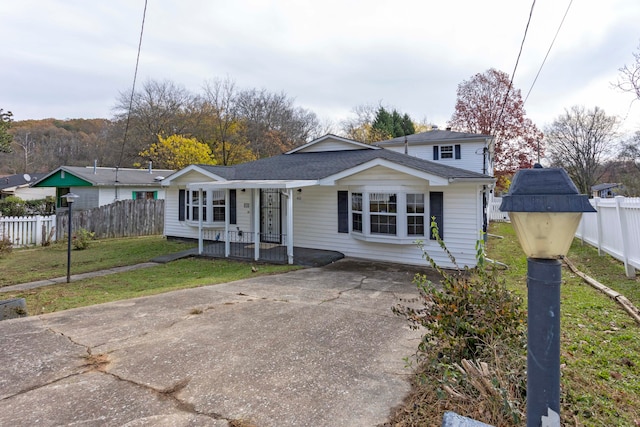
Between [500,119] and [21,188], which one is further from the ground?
[500,119]

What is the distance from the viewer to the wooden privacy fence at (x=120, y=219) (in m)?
16.3

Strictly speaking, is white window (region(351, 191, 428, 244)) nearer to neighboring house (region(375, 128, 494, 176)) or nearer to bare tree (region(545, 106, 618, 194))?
neighboring house (region(375, 128, 494, 176))

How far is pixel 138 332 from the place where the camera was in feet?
16.0

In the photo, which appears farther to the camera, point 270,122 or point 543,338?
point 270,122

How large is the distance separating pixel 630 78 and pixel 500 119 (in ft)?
49.3

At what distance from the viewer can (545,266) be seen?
1.55m

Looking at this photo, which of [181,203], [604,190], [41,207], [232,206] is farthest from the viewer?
[604,190]

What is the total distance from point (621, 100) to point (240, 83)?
105 ft

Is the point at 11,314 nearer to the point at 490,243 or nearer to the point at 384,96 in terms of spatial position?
the point at 490,243

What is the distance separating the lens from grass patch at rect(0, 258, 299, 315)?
6863 millimetres

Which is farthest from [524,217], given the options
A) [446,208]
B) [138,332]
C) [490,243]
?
[490,243]

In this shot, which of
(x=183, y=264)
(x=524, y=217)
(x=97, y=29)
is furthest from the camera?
(x=183, y=264)

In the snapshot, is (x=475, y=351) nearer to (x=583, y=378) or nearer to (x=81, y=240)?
(x=583, y=378)

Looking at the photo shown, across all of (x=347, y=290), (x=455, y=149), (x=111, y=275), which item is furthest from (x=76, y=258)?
(x=455, y=149)
